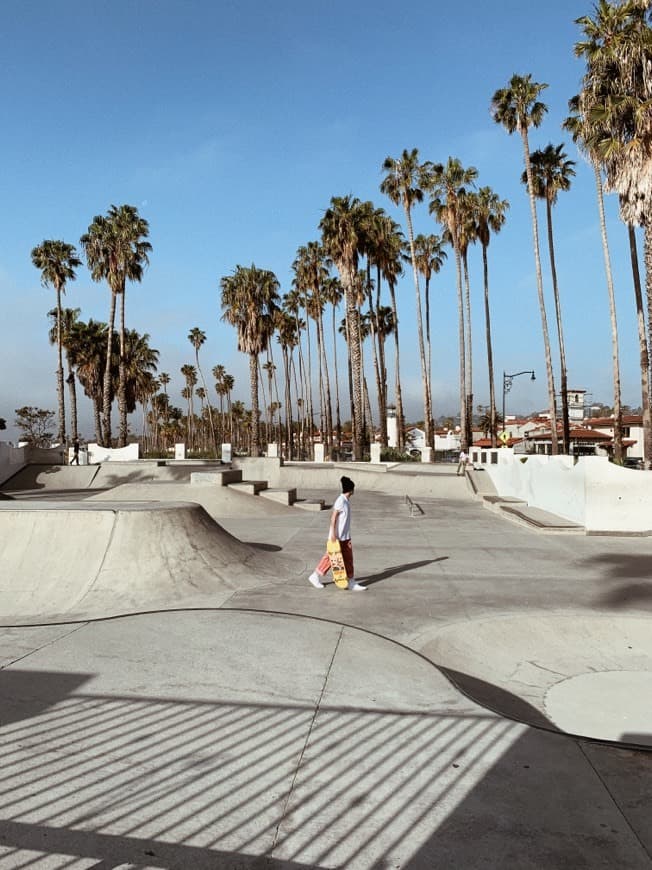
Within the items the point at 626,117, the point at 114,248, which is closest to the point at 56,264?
the point at 114,248

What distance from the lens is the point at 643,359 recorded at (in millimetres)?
24562

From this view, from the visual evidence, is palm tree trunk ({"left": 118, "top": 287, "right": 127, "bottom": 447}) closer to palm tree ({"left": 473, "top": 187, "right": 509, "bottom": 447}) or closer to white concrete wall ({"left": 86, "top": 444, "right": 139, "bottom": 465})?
white concrete wall ({"left": 86, "top": 444, "right": 139, "bottom": 465})

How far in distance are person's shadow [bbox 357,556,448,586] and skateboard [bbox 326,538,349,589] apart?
2.22 ft

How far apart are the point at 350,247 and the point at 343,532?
103 feet

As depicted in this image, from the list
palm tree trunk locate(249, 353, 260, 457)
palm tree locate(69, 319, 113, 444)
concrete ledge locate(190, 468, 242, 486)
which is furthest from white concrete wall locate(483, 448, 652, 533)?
palm tree locate(69, 319, 113, 444)

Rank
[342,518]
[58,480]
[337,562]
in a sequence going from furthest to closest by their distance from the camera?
[58,480] → [337,562] → [342,518]

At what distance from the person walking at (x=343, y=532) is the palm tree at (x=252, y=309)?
35418 mm

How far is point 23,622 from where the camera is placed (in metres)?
6.91

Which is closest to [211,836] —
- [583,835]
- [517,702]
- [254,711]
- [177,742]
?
[177,742]

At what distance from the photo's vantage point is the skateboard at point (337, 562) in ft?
26.7

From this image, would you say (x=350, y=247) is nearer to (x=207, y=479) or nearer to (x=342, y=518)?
(x=207, y=479)

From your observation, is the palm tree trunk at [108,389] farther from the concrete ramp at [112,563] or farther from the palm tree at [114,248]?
the concrete ramp at [112,563]

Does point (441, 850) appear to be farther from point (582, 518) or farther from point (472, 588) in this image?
point (582, 518)

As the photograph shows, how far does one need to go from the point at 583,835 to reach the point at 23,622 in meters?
6.34
